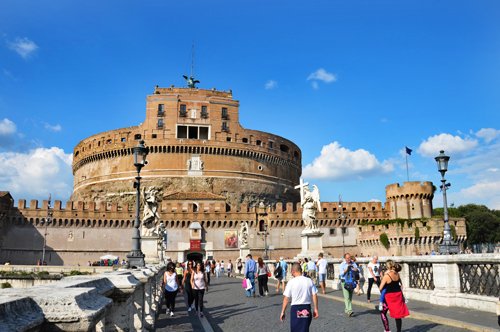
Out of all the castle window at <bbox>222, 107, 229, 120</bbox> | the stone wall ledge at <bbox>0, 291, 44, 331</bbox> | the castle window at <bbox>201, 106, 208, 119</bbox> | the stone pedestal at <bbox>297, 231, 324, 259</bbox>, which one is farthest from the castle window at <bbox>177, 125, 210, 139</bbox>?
the stone wall ledge at <bbox>0, 291, 44, 331</bbox>

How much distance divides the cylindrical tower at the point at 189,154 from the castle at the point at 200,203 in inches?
5.0

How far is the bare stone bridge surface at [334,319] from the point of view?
7.38 metres

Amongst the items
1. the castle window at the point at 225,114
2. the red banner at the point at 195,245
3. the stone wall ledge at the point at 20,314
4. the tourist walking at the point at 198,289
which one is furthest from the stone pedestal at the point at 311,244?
the castle window at the point at 225,114

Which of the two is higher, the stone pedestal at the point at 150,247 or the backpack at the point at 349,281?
the stone pedestal at the point at 150,247

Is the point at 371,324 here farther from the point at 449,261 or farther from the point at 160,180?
the point at 160,180

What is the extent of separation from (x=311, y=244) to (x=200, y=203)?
34.9 metres

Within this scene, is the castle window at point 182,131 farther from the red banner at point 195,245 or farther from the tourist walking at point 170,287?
the tourist walking at point 170,287

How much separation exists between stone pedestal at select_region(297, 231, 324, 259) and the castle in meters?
27.6

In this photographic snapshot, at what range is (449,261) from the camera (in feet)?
31.0

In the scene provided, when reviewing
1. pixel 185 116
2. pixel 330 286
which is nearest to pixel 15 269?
pixel 330 286

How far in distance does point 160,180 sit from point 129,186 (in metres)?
4.02

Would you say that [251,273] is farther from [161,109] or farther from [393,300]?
[161,109]

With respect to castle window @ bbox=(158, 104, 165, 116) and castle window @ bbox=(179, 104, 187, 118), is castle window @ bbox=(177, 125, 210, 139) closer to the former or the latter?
castle window @ bbox=(179, 104, 187, 118)

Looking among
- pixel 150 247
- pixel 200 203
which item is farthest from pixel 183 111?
pixel 150 247
